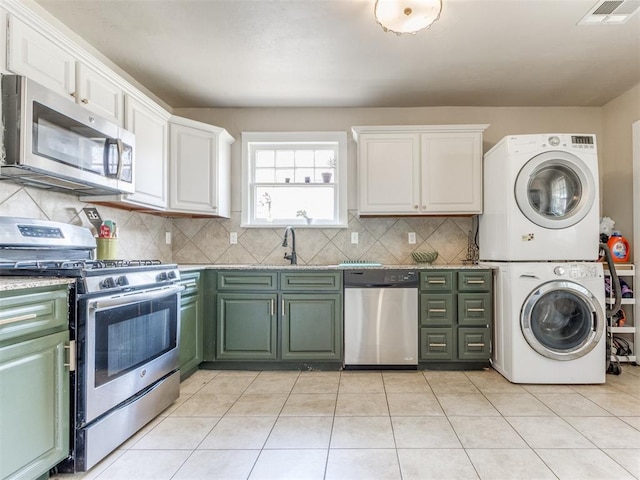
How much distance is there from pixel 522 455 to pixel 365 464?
753 mm

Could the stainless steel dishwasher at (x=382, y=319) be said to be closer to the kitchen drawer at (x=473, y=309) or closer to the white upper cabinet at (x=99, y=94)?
the kitchen drawer at (x=473, y=309)

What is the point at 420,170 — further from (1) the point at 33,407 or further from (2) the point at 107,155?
(1) the point at 33,407

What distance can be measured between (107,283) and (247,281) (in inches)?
55.3

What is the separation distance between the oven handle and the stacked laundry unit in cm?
242

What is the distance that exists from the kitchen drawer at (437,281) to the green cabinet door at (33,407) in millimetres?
2426

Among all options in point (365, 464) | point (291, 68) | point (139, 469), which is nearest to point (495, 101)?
point (291, 68)

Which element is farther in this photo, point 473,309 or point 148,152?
point 473,309

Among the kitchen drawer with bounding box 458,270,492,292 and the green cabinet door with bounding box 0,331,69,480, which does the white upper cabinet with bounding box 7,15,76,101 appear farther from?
the kitchen drawer with bounding box 458,270,492,292

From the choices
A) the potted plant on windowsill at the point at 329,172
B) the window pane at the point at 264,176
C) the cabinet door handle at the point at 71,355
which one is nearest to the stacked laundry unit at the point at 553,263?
the potted plant on windowsill at the point at 329,172

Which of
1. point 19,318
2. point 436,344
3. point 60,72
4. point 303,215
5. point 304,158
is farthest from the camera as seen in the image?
point 304,158

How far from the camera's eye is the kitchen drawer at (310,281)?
9.98ft

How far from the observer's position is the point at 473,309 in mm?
3023

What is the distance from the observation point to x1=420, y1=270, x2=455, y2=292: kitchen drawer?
3.03m

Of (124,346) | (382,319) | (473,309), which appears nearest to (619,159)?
(473,309)
